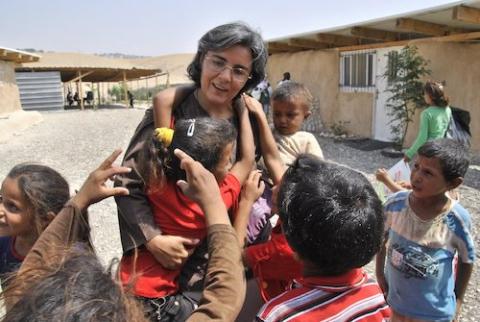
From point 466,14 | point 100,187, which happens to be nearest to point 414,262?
point 100,187

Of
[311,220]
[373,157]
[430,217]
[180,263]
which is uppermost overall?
[311,220]

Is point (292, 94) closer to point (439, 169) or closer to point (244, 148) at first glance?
point (244, 148)

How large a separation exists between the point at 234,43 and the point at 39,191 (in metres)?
1.01

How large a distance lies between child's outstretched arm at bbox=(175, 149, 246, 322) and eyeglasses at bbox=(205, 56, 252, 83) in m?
0.40

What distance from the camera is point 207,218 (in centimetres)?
123

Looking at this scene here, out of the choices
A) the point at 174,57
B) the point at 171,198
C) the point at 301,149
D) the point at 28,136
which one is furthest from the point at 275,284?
the point at 174,57

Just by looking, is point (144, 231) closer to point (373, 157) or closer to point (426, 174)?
point (426, 174)

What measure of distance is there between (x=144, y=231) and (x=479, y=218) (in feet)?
15.8

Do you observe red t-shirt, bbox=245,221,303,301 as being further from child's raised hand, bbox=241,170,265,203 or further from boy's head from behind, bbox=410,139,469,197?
boy's head from behind, bbox=410,139,469,197

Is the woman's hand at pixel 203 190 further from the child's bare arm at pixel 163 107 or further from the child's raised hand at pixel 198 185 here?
the child's bare arm at pixel 163 107

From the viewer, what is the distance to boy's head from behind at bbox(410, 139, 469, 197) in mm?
2139

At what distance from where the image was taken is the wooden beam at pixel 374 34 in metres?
10.0

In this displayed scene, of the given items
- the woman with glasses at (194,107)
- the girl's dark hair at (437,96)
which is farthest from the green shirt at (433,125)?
the woman with glasses at (194,107)

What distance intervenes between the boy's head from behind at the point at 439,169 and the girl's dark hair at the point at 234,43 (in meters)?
1.02
